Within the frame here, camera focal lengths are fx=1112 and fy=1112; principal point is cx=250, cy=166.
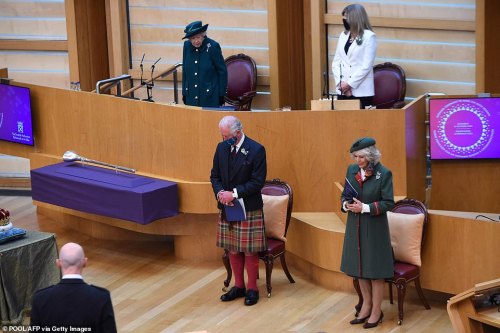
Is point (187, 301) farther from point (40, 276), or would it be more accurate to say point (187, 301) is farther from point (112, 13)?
point (112, 13)

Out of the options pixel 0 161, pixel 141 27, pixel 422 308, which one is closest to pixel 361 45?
pixel 422 308

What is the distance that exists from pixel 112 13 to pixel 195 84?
2.64 m

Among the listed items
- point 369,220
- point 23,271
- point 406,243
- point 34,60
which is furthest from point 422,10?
point 23,271

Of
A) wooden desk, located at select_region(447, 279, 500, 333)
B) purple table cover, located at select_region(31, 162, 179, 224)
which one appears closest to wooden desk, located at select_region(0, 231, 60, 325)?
purple table cover, located at select_region(31, 162, 179, 224)

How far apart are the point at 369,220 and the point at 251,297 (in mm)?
1268

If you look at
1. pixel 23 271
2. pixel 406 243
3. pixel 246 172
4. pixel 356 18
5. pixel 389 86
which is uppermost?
pixel 356 18

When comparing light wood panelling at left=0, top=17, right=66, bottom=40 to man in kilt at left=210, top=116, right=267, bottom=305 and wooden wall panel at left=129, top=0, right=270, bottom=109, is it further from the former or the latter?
man in kilt at left=210, top=116, right=267, bottom=305

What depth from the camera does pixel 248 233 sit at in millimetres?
8633

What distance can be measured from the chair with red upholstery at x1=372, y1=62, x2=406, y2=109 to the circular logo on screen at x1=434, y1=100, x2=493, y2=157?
1.22m

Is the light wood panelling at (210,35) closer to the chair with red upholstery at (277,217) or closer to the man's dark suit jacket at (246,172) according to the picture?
the chair with red upholstery at (277,217)

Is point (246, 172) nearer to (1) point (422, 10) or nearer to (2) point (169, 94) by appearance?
(1) point (422, 10)

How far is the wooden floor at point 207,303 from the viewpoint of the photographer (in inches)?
324

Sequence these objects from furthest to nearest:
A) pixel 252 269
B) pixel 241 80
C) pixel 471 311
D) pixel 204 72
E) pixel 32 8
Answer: pixel 32 8
pixel 241 80
pixel 204 72
pixel 252 269
pixel 471 311

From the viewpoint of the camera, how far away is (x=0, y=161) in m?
12.8
